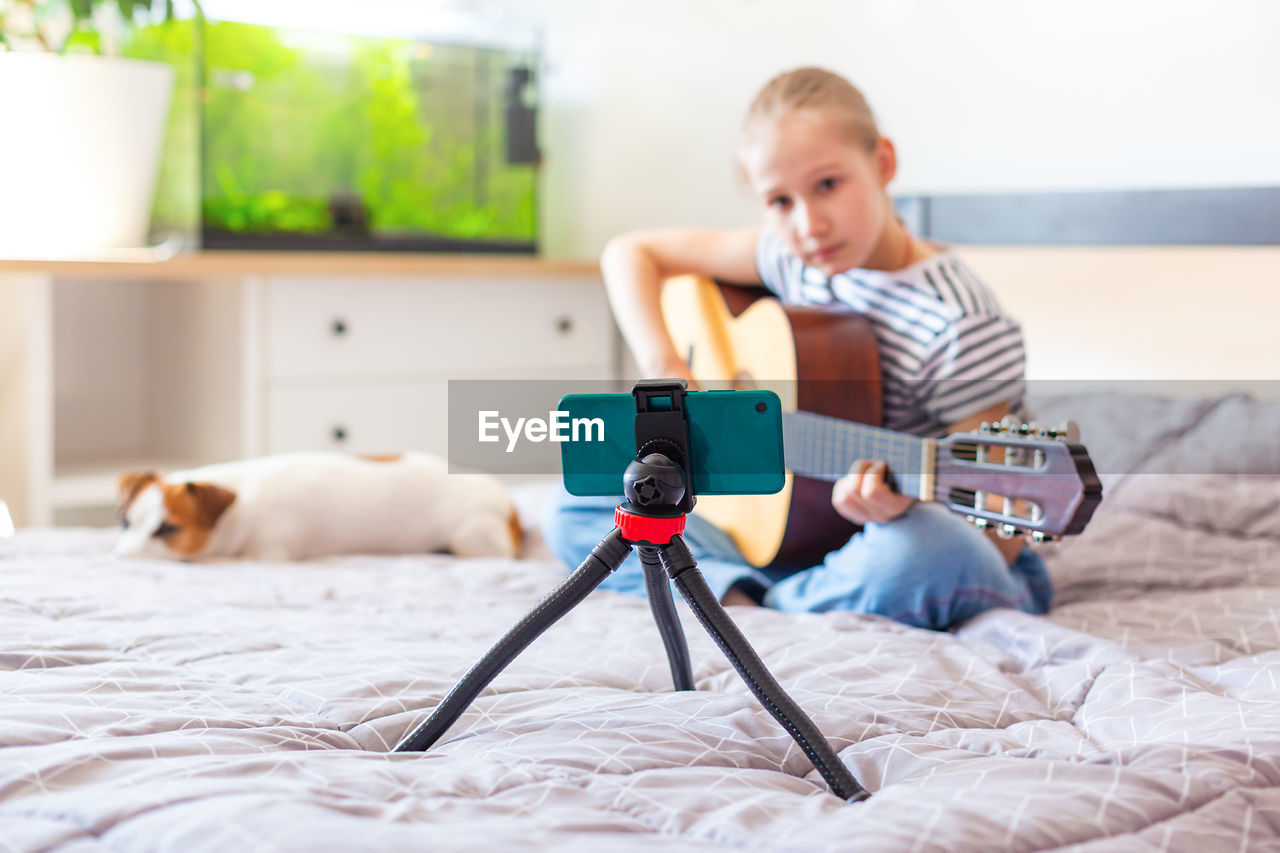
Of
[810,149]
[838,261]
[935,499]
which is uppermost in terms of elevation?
[810,149]

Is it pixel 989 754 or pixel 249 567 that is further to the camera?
pixel 249 567

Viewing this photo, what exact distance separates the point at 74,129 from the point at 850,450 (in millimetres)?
1800

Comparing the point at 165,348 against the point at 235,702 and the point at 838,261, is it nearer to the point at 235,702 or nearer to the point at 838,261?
the point at 838,261

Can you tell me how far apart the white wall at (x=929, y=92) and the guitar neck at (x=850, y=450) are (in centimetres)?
88

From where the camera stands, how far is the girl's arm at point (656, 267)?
1620 millimetres

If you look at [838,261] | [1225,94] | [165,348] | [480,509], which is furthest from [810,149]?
[165,348]

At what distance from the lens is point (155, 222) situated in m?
2.75

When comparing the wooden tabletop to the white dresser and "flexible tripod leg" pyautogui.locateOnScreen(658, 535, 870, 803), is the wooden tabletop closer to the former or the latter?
the white dresser

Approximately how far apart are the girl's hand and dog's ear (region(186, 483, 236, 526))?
848mm

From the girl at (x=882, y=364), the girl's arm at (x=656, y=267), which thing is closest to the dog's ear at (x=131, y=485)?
the girl at (x=882, y=364)

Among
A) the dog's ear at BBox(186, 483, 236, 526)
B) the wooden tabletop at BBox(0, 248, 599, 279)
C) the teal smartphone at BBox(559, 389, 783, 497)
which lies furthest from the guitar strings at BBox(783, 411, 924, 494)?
the wooden tabletop at BBox(0, 248, 599, 279)

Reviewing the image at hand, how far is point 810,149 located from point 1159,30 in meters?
0.83

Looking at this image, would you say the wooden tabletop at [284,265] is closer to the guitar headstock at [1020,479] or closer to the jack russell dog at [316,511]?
the jack russell dog at [316,511]

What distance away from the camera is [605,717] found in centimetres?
84
